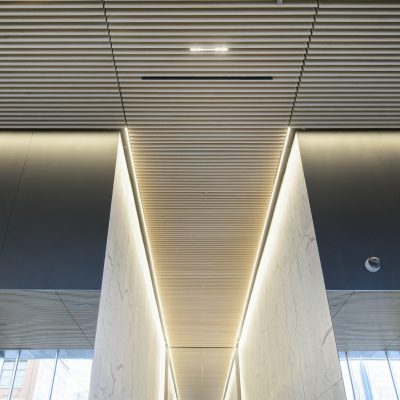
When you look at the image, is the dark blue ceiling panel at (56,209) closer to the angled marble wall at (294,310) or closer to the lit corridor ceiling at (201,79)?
the lit corridor ceiling at (201,79)

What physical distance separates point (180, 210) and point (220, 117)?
1.92m

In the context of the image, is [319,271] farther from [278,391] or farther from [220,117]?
[278,391]

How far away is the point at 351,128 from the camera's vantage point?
176 inches

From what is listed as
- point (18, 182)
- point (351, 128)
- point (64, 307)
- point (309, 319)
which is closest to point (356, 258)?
point (309, 319)

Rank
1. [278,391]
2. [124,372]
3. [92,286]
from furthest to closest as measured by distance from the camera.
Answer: [278,391] → [124,372] → [92,286]

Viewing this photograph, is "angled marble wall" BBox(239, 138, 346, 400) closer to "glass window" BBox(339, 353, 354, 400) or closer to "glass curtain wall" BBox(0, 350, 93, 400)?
"glass window" BBox(339, 353, 354, 400)

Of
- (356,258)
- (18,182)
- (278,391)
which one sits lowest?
(278,391)

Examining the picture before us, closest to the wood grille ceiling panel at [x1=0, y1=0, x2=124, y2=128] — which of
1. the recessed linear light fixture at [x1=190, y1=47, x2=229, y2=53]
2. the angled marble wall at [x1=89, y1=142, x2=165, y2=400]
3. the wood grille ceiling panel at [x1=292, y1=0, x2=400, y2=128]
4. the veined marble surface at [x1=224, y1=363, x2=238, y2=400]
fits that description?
the angled marble wall at [x1=89, y1=142, x2=165, y2=400]

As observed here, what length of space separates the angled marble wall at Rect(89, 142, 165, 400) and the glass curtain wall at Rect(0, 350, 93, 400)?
0.11m

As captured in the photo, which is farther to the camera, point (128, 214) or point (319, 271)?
point (128, 214)

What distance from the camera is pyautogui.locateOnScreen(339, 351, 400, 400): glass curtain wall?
124 inches

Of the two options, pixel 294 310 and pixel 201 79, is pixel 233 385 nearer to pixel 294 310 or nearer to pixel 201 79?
pixel 294 310

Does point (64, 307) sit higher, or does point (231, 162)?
point (231, 162)

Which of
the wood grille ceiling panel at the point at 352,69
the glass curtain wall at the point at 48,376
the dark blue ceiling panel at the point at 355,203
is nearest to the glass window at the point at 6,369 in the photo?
the glass curtain wall at the point at 48,376
